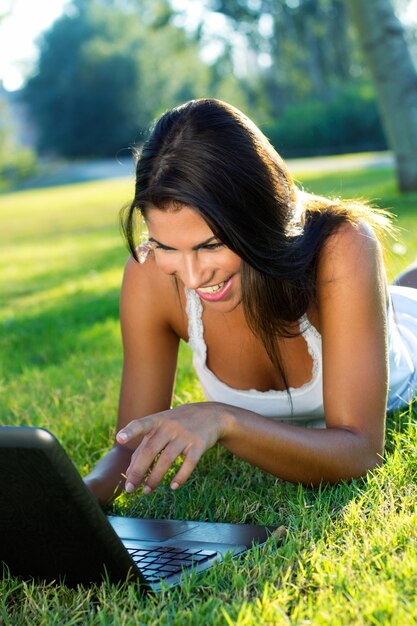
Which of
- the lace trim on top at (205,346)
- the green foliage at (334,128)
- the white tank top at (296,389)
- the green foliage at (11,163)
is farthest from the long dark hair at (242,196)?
the green foliage at (11,163)

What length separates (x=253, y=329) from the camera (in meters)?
2.82

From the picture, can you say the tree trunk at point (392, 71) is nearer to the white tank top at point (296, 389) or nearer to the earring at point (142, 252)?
the white tank top at point (296, 389)

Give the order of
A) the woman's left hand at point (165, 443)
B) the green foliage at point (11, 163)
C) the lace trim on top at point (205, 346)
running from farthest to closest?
the green foliage at point (11, 163)
the lace trim on top at point (205, 346)
the woman's left hand at point (165, 443)

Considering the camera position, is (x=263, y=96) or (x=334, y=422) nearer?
(x=334, y=422)

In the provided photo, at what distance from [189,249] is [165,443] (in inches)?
22.9

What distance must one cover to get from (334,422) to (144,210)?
0.75 metres

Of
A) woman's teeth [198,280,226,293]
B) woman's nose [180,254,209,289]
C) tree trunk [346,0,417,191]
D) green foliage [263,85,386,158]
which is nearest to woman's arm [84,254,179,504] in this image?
woman's teeth [198,280,226,293]

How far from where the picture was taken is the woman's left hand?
1.95 metres

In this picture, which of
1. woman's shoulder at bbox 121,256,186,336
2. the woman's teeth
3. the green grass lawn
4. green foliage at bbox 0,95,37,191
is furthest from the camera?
green foliage at bbox 0,95,37,191

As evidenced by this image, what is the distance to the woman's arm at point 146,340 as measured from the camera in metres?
2.96

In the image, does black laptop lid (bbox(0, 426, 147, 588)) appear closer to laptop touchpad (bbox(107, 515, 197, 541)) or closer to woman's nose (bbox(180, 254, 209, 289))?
laptop touchpad (bbox(107, 515, 197, 541))

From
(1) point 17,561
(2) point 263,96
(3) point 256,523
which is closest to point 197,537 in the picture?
(3) point 256,523

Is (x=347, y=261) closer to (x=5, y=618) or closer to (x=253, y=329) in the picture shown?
(x=253, y=329)

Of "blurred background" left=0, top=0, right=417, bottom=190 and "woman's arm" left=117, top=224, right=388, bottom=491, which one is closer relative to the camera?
"woman's arm" left=117, top=224, right=388, bottom=491
